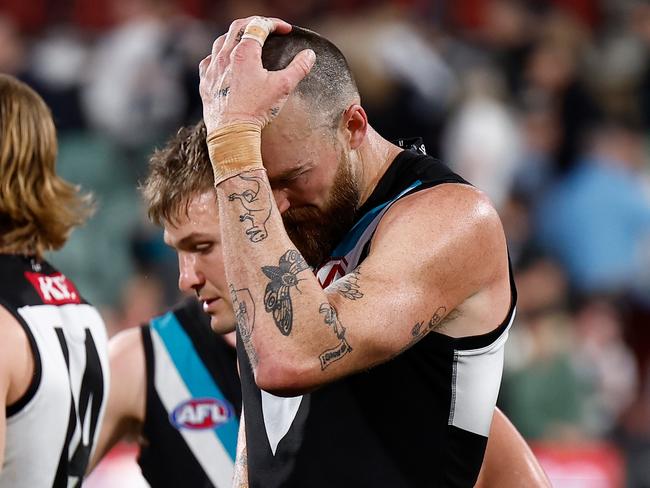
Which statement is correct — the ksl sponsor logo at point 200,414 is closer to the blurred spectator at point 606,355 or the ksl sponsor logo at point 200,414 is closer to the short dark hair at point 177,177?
the short dark hair at point 177,177

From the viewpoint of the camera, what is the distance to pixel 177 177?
135 inches

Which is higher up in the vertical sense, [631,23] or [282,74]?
[282,74]

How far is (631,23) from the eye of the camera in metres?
10.5

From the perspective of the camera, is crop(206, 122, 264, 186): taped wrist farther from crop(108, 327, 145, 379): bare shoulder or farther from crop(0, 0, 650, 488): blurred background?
crop(0, 0, 650, 488): blurred background

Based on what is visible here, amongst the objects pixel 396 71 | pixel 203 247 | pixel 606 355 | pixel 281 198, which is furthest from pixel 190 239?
pixel 606 355

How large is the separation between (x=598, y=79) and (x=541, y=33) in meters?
0.62

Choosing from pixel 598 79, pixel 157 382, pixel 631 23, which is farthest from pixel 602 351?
pixel 157 382

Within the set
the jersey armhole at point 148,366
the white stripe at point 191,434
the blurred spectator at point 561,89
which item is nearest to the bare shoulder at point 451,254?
the white stripe at point 191,434

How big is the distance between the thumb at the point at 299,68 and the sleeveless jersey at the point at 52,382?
3.70 ft

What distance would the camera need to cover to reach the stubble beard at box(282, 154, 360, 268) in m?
2.83

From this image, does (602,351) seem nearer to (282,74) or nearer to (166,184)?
(166,184)

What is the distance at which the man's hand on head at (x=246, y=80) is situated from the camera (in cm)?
261

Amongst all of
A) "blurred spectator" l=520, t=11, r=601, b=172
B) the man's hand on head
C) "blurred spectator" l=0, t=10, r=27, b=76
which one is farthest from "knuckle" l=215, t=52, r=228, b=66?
"blurred spectator" l=520, t=11, r=601, b=172

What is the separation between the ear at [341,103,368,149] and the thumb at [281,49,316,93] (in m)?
0.18
